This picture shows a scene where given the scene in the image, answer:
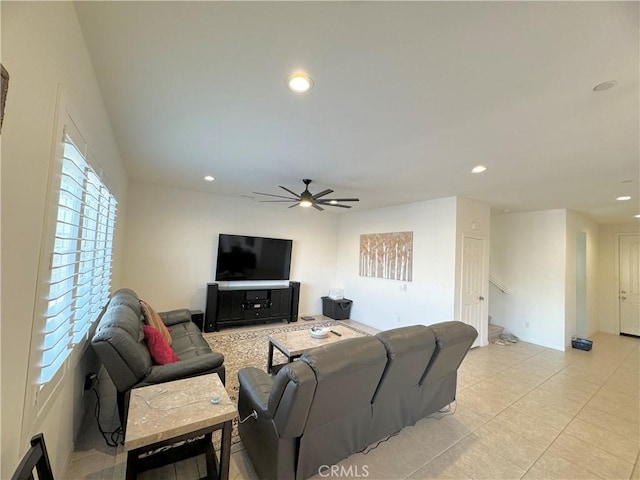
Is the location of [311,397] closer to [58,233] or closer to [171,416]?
[171,416]

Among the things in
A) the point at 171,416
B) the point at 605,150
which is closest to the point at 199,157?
the point at 171,416

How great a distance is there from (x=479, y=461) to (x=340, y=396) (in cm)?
135

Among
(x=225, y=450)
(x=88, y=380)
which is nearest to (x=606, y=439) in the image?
(x=225, y=450)

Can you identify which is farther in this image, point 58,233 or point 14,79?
point 58,233

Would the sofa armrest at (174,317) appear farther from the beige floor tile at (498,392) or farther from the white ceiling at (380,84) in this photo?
the beige floor tile at (498,392)

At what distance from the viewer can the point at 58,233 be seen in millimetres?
1417

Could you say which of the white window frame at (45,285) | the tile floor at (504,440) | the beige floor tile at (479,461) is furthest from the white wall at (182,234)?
the beige floor tile at (479,461)

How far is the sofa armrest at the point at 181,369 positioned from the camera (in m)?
2.00

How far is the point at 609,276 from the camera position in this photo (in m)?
6.34

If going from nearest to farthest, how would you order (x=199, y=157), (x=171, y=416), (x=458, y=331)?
(x=171, y=416)
(x=458, y=331)
(x=199, y=157)

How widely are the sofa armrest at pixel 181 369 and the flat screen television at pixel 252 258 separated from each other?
3.31 meters

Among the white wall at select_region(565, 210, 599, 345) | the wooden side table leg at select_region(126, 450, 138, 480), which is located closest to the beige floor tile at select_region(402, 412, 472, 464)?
the wooden side table leg at select_region(126, 450, 138, 480)

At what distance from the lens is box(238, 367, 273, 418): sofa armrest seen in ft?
5.71

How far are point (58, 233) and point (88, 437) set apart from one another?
1.82 meters
